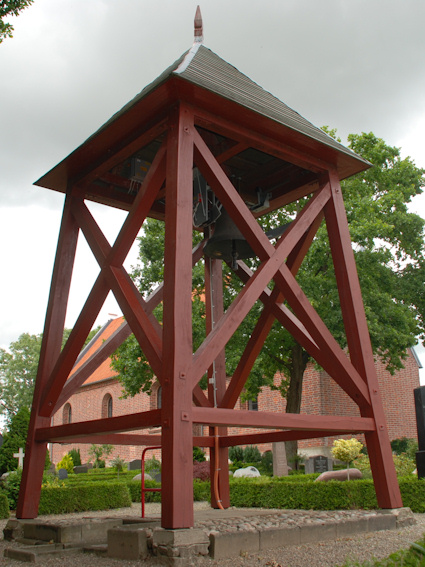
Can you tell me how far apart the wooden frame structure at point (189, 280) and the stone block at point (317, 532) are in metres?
0.91

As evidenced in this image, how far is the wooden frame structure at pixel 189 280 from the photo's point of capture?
5.13 metres

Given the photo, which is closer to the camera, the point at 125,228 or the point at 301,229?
the point at 125,228

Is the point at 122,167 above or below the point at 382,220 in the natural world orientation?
below

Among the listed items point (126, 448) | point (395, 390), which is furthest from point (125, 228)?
point (126, 448)

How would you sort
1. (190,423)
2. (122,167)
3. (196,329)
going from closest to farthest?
1. (190,423)
2. (122,167)
3. (196,329)

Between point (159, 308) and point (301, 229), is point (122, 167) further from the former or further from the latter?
point (159, 308)

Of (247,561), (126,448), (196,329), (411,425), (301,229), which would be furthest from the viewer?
(126,448)

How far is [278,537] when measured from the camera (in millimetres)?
5039

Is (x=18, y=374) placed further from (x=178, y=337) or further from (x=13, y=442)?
(x=178, y=337)

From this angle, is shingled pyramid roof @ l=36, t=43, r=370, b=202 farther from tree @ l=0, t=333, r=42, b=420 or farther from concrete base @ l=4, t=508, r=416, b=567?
tree @ l=0, t=333, r=42, b=420

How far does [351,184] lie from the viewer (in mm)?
17750

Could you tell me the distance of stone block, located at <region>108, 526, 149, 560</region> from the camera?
456 centimetres

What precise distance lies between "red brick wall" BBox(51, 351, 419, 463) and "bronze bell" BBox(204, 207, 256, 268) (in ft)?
47.2

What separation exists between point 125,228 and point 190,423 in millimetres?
2267
